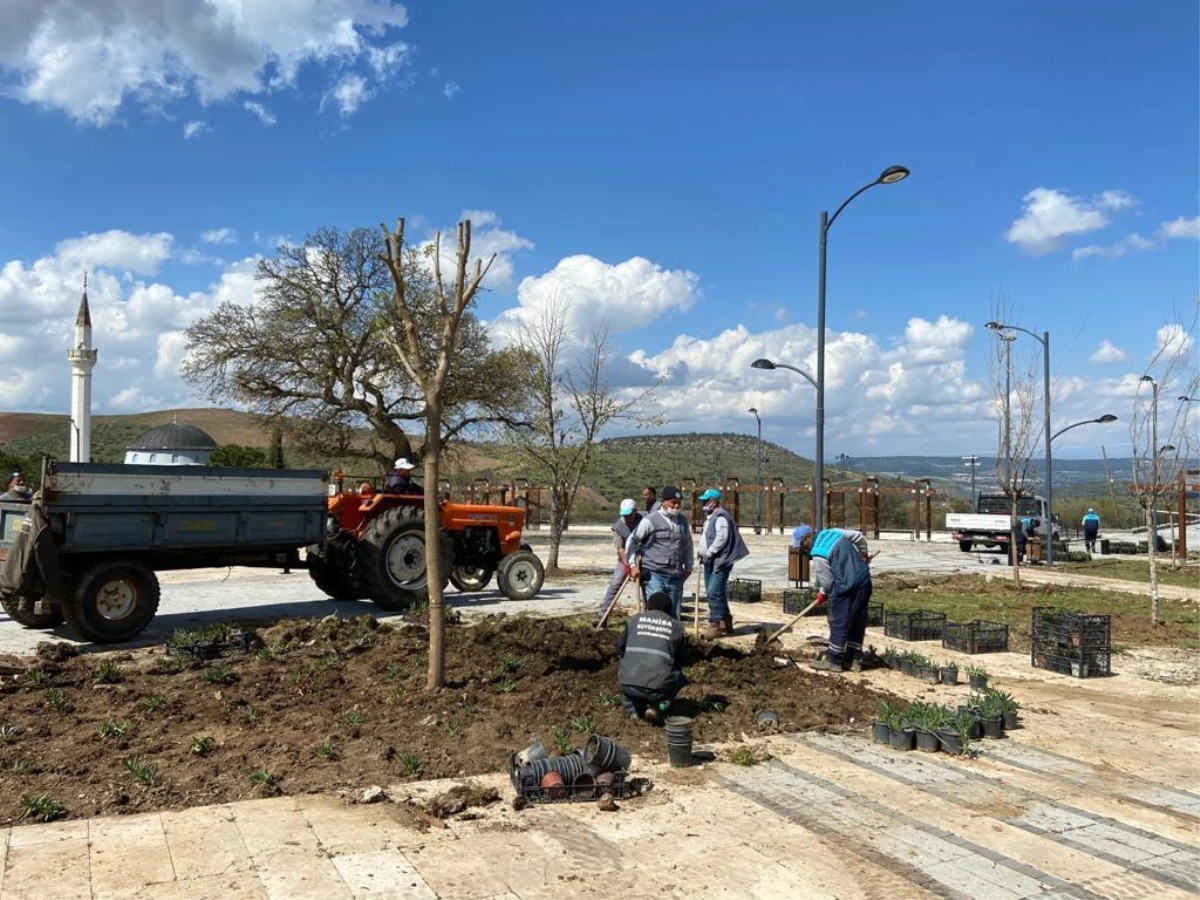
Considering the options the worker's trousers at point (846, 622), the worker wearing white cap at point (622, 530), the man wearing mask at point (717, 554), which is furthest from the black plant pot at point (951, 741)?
the worker wearing white cap at point (622, 530)

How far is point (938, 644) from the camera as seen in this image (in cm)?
1112

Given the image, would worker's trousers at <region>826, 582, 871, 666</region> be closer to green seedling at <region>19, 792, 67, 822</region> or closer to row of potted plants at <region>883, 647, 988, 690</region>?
row of potted plants at <region>883, 647, 988, 690</region>

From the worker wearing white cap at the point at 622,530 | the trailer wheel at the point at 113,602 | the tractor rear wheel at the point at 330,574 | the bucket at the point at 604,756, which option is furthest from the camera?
the tractor rear wheel at the point at 330,574

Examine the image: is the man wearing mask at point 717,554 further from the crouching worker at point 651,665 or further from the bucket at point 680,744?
the bucket at point 680,744

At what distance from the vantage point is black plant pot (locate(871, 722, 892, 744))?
6.62 meters

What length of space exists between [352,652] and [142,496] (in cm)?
356

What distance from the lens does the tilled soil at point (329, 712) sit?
5.46 metres

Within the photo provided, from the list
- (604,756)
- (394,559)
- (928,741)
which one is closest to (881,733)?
(928,741)

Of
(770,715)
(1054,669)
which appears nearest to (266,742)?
(770,715)

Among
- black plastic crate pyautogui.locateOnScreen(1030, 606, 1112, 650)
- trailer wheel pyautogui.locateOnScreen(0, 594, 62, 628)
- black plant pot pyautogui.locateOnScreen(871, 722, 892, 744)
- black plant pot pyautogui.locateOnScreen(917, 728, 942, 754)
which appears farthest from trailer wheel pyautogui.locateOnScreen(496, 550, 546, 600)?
black plant pot pyautogui.locateOnScreen(917, 728, 942, 754)

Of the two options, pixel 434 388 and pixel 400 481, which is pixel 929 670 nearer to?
pixel 434 388

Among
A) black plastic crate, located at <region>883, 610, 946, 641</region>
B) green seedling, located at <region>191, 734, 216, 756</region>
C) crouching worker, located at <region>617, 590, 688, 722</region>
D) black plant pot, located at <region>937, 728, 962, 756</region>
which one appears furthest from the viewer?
black plastic crate, located at <region>883, 610, 946, 641</region>

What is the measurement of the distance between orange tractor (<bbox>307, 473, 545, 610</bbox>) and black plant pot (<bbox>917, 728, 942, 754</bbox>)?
7.19 m

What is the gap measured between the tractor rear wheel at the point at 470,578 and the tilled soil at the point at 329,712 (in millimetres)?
5655
